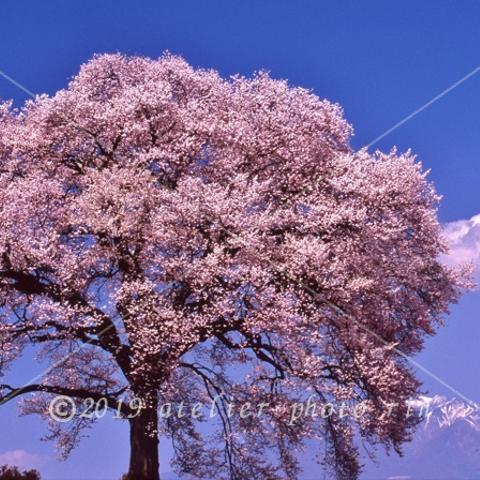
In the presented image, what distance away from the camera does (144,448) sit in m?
34.0

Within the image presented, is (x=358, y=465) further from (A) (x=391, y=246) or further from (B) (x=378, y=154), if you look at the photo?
(B) (x=378, y=154)

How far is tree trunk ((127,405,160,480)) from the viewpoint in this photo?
33.5 meters

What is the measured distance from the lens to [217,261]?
30.0 metres

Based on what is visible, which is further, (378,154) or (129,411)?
(378,154)

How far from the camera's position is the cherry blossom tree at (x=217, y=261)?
1227 inches

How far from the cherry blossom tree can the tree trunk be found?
9 centimetres

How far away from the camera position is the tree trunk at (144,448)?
33.5 meters

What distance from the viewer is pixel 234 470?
35219 millimetres

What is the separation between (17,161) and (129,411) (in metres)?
12.5

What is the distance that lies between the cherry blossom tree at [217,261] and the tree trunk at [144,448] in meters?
0.09

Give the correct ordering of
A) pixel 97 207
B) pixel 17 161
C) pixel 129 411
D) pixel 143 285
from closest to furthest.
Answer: pixel 143 285 < pixel 97 207 < pixel 129 411 < pixel 17 161

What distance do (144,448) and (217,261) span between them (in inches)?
376

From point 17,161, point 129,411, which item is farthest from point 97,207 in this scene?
point 129,411

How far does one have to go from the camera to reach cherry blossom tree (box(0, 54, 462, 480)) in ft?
102
